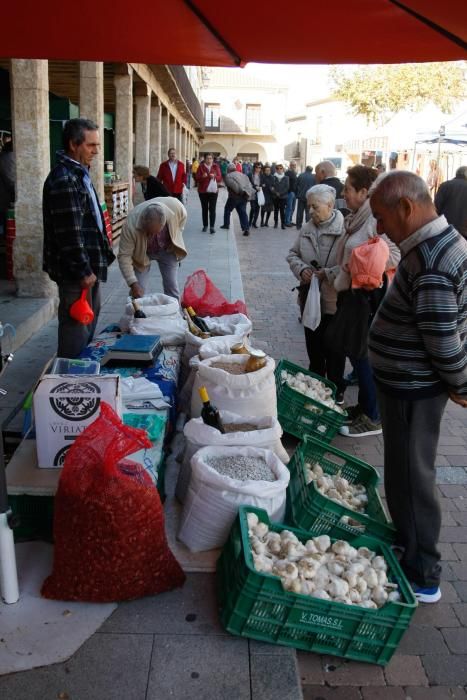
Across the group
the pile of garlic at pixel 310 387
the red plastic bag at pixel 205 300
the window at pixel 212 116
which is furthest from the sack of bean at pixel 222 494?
the window at pixel 212 116

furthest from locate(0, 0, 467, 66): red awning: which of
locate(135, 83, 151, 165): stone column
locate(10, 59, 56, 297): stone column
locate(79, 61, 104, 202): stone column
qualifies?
locate(135, 83, 151, 165): stone column

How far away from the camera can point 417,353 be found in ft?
8.82

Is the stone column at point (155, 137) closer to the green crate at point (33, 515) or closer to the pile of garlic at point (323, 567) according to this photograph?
the green crate at point (33, 515)

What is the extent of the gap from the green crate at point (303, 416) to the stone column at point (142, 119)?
43.4 ft

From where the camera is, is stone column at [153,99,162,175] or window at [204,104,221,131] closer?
stone column at [153,99,162,175]

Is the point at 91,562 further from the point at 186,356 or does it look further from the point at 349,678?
the point at 186,356

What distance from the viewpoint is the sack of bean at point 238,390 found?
11.7 ft

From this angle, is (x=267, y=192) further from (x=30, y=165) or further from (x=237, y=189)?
(x=30, y=165)

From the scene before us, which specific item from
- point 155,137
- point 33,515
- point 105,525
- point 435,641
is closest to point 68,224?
point 33,515

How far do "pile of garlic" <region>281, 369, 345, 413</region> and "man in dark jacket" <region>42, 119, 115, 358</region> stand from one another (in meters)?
1.57

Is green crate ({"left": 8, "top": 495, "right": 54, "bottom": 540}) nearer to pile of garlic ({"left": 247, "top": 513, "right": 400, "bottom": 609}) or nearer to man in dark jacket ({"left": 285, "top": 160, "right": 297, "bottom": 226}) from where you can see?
pile of garlic ({"left": 247, "top": 513, "right": 400, "bottom": 609})

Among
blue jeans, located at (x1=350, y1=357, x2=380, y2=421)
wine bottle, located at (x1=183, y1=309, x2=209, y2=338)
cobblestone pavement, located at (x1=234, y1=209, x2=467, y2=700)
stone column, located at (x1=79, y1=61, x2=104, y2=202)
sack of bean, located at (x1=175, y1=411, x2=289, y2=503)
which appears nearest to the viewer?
cobblestone pavement, located at (x1=234, y1=209, x2=467, y2=700)

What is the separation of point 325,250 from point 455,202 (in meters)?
5.33

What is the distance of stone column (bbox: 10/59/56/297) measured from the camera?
22.6ft
